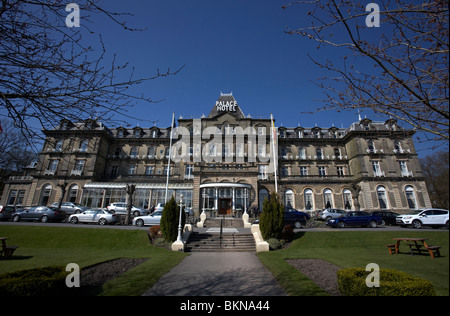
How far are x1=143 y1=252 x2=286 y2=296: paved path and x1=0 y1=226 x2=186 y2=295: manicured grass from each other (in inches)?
50.2

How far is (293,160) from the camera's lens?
3800 cm

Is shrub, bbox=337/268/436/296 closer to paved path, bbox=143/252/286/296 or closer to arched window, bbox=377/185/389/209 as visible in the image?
paved path, bbox=143/252/286/296

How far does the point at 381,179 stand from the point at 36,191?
55.4m

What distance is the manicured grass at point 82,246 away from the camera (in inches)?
382

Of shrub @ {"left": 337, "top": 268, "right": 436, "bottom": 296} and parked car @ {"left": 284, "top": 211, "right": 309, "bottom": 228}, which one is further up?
parked car @ {"left": 284, "top": 211, "right": 309, "bottom": 228}

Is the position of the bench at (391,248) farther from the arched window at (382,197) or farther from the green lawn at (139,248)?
the arched window at (382,197)

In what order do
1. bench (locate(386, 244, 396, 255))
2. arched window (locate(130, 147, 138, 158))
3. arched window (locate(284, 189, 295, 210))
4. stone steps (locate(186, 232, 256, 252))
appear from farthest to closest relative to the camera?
arched window (locate(130, 147, 138, 158)) < arched window (locate(284, 189, 295, 210)) < stone steps (locate(186, 232, 256, 252)) < bench (locate(386, 244, 396, 255))

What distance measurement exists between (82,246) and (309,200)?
103 feet

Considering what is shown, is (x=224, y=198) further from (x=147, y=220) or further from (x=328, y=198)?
(x=328, y=198)

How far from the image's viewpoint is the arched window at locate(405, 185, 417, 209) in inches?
1268

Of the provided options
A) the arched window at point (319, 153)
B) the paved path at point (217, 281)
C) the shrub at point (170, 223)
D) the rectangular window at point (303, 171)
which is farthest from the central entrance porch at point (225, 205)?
the paved path at point (217, 281)

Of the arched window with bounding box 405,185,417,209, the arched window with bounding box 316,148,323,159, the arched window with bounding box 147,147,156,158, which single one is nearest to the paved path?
the arched window with bounding box 147,147,156,158

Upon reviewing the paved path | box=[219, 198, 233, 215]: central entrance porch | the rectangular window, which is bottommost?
the paved path

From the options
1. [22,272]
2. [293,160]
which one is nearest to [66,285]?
[22,272]
